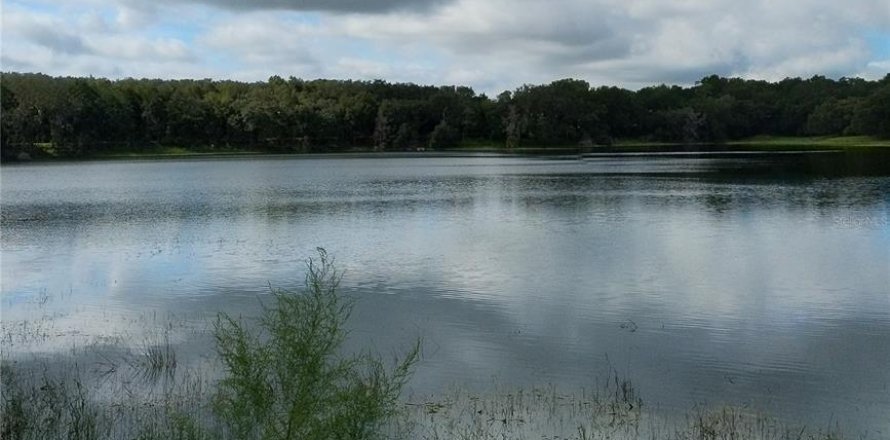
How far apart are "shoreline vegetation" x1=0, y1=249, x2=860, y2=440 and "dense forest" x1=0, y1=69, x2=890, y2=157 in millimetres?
93261

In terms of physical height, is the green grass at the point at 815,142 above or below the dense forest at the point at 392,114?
below

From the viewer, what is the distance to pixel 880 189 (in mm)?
39219

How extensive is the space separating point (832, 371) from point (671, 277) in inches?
285

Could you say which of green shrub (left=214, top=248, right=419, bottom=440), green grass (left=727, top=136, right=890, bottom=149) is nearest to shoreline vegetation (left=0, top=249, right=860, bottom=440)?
green shrub (left=214, top=248, right=419, bottom=440)

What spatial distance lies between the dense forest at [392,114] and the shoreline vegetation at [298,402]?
93.3 meters

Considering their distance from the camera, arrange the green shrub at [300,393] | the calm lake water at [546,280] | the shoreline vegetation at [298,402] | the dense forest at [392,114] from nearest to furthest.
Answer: the green shrub at [300,393] → the shoreline vegetation at [298,402] → the calm lake water at [546,280] → the dense forest at [392,114]

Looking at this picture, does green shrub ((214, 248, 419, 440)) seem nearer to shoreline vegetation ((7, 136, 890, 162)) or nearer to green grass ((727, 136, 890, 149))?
shoreline vegetation ((7, 136, 890, 162))

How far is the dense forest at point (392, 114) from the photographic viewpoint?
10434 cm

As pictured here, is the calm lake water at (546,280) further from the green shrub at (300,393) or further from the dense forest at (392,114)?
the dense forest at (392,114)

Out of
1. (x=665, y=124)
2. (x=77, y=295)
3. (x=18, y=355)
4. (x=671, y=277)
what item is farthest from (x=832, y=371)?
(x=665, y=124)

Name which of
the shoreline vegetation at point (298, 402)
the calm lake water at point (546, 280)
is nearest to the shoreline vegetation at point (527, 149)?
the calm lake water at point (546, 280)

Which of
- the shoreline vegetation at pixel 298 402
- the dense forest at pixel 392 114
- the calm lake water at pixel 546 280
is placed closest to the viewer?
the shoreline vegetation at pixel 298 402

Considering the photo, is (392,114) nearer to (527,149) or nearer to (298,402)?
(527,149)

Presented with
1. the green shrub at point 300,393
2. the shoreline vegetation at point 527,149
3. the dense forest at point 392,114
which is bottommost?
the shoreline vegetation at point 527,149
